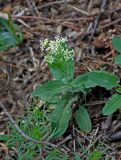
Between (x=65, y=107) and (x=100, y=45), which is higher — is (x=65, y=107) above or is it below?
below

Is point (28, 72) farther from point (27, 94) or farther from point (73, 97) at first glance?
point (73, 97)

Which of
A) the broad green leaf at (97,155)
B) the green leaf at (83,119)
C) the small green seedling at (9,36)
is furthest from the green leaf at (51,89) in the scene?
the small green seedling at (9,36)

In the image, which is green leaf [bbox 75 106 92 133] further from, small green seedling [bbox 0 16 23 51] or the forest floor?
small green seedling [bbox 0 16 23 51]

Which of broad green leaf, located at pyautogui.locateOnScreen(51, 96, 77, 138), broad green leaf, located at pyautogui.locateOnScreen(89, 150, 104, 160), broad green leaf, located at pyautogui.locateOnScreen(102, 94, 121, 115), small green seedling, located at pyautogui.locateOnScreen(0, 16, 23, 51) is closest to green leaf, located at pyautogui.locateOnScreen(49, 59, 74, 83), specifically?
broad green leaf, located at pyautogui.locateOnScreen(51, 96, 77, 138)

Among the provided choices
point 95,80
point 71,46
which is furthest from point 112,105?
point 71,46

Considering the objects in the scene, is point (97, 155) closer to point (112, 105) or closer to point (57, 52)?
point (112, 105)

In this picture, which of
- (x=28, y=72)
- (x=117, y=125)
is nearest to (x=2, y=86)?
(x=28, y=72)
